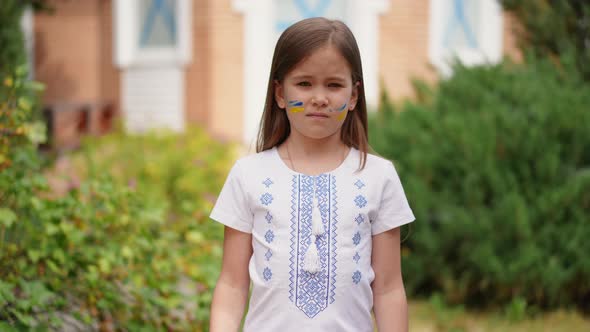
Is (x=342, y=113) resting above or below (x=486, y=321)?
above

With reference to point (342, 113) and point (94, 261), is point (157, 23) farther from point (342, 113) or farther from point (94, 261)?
point (342, 113)

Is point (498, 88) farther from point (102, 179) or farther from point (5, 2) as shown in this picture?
point (5, 2)

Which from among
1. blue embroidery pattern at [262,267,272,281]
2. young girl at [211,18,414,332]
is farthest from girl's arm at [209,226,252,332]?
blue embroidery pattern at [262,267,272,281]

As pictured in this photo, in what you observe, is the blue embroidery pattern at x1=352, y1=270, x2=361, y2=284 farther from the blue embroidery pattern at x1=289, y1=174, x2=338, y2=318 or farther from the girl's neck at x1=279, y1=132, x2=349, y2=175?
the girl's neck at x1=279, y1=132, x2=349, y2=175

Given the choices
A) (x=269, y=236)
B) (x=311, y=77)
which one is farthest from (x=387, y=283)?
(x=311, y=77)

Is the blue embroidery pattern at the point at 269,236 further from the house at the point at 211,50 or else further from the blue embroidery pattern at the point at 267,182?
the house at the point at 211,50

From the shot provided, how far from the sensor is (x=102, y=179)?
3.43 m

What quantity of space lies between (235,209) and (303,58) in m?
0.46

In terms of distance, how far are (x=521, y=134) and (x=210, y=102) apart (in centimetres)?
571

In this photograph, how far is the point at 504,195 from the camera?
4.51 meters

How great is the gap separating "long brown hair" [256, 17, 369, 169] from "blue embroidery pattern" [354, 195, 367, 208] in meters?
0.10

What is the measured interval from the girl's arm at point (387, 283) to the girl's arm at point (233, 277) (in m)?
0.37

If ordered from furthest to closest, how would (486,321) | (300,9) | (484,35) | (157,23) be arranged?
(484,35)
(157,23)
(300,9)
(486,321)

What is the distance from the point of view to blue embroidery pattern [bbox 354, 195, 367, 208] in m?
1.93
